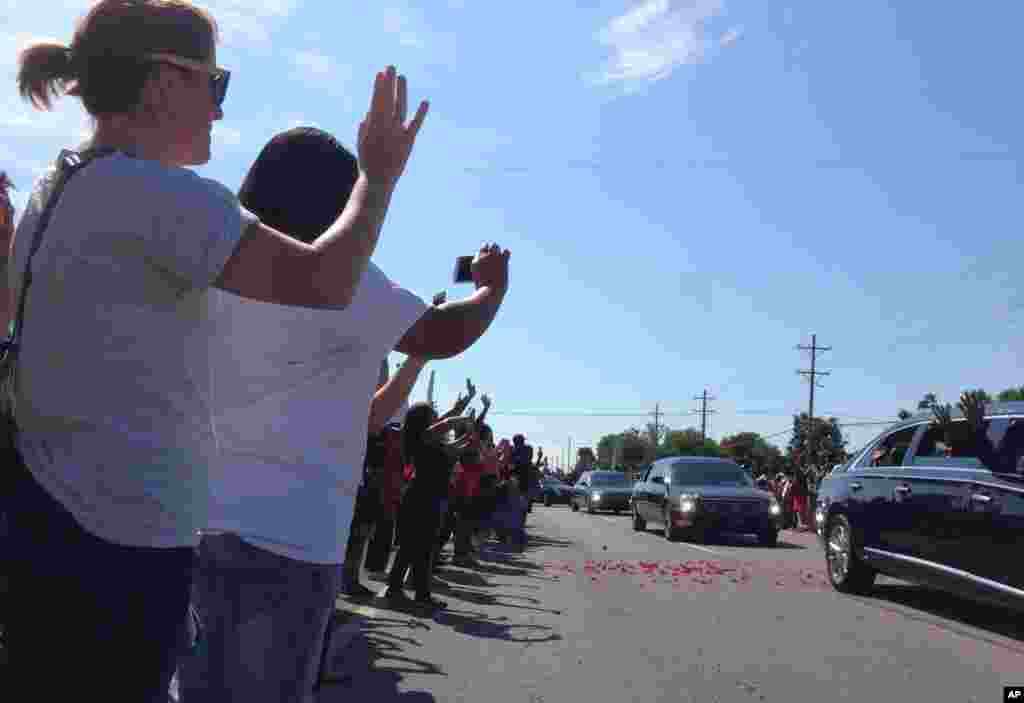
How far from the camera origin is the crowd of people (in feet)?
5.20

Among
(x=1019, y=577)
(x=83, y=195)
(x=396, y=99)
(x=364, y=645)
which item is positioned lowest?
(x=364, y=645)

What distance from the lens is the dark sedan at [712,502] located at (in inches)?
766

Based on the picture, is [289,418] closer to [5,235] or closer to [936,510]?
[5,235]

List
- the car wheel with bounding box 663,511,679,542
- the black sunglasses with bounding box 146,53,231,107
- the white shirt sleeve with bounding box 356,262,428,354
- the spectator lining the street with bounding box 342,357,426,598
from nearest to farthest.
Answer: the black sunglasses with bounding box 146,53,231,107 < the white shirt sleeve with bounding box 356,262,428,354 < the spectator lining the street with bounding box 342,357,426,598 < the car wheel with bounding box 663,511,679,542

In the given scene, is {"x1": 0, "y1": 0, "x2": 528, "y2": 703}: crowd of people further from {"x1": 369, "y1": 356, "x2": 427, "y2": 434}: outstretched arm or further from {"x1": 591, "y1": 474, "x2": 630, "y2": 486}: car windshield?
{"x1": 591, "y1": 474, "x2": 630, "y2": 486}: car windshield

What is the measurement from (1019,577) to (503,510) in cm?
1126

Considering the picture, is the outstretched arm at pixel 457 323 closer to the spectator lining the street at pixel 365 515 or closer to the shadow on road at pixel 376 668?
the shadow on road at pixel 376 668

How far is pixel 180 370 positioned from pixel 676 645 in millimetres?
6437

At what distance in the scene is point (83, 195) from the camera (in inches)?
65.6

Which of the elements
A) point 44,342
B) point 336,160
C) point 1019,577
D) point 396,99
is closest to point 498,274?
point 336,160

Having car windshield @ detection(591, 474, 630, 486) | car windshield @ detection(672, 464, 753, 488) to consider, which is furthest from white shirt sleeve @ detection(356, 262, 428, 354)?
car windshield @ detection(591, 474, 630, 486)

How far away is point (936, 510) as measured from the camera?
8.85 meters

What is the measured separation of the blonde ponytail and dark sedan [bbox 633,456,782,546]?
1821 centimetres

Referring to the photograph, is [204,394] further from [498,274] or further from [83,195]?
[498,274]
